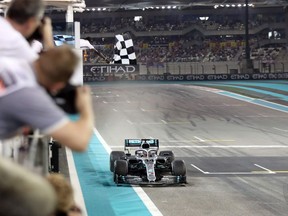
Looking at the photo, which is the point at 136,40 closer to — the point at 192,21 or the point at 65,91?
the point at 192,21

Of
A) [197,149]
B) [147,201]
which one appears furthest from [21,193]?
[197,149]

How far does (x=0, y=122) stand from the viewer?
1.85m

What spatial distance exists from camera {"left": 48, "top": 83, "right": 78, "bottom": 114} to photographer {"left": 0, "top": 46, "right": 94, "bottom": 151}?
0.11m

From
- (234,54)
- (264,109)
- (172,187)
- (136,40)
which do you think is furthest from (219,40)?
(172,187)

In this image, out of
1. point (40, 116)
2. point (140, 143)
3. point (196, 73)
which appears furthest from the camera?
point (196, 73)

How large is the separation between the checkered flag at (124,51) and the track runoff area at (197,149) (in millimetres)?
2731

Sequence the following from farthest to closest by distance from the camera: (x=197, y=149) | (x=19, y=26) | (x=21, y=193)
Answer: (x=197, y=149) < (x=19, y=26) < (x=21, y=193)

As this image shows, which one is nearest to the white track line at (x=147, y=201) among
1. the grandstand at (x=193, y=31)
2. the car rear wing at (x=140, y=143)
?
the car rear wing at (x=140, y=143)

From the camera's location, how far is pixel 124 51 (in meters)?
11.1

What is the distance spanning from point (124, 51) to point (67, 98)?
29.7 feet

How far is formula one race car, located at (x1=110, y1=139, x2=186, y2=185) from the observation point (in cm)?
1159

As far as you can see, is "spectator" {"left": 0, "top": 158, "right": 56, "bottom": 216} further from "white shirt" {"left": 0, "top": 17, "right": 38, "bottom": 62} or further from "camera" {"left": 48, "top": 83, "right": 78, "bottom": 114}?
"white shirt" {"left": 0, "top": 17, "right": 38, "bottom": 62}

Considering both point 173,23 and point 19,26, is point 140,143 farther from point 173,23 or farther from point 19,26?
point 173,23

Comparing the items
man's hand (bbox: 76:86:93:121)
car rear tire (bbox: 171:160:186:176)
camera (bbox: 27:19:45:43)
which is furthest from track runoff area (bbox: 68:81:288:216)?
man's hand (bbox: 76:86:93:121)
